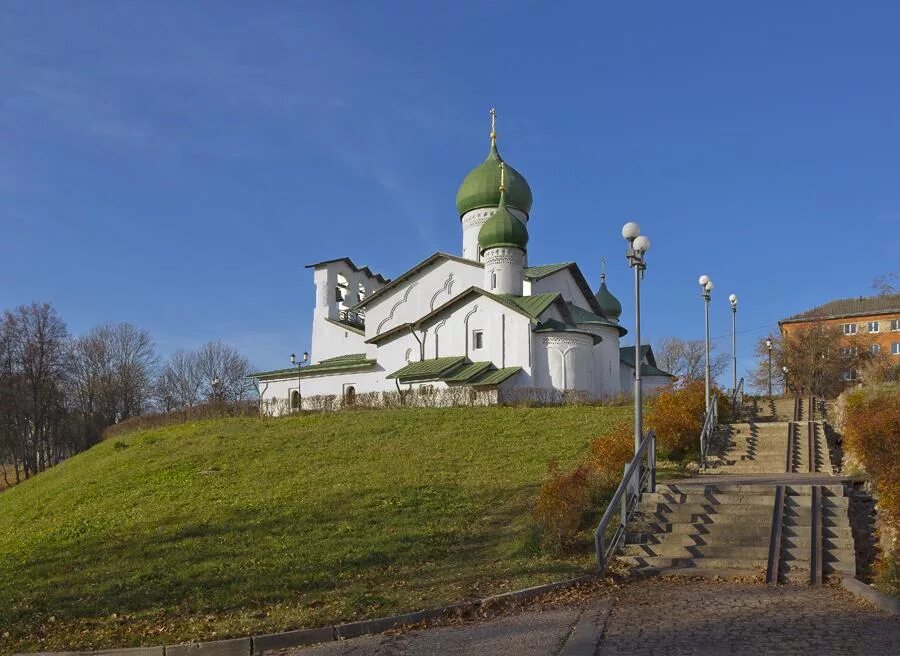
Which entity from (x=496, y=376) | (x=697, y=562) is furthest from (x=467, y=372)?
(x=697, y=562)

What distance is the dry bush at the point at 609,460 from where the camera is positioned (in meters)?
13.1

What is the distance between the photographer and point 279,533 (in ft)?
41.9

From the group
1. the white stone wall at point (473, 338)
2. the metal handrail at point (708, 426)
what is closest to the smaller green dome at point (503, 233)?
the white stone wall at point (473, 338)

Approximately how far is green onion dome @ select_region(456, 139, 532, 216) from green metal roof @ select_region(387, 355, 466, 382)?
956cm

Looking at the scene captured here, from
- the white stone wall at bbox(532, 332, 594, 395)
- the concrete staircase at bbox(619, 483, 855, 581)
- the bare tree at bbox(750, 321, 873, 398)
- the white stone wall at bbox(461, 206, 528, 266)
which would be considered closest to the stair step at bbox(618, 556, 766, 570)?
the concrete staircase at bbox(619, 483, 855, 581)

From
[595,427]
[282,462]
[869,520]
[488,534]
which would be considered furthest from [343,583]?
[595,427]

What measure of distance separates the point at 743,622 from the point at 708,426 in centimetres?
1174

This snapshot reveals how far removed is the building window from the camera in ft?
111

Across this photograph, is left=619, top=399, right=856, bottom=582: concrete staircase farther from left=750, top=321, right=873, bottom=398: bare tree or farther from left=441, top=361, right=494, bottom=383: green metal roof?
left=750, top=321, right=873, bottom=398: bare tree

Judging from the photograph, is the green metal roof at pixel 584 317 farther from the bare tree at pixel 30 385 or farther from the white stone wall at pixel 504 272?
the bare tree at pixel 30 385

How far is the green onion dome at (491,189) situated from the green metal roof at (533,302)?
23.7 feet

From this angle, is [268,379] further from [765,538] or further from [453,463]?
[765,538]

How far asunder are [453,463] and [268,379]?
25647mm

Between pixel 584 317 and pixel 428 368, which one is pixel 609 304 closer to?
pixel 584 317
